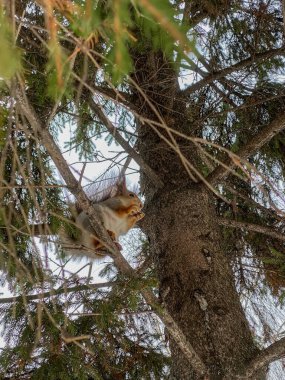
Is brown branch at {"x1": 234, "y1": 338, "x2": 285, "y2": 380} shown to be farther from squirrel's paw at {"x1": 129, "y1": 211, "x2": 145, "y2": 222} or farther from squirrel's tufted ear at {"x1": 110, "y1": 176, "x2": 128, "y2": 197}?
squirrel's tufted ear at {"x1": 110, "y1": 176, "x2": 128, "y2": 197}

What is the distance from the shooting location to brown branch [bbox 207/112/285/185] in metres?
2.79

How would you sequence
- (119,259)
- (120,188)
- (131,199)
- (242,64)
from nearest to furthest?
1. (119,259)
2. (242,64)
3. (131,199)
4. (120,188)

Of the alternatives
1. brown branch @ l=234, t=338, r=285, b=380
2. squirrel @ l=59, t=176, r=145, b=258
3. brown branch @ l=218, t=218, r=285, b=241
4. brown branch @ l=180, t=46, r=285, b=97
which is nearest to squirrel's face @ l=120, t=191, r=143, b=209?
squirrel @ l=59, t=176, r=145, b=258

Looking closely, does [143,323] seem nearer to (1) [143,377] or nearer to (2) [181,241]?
(1) [143,377]

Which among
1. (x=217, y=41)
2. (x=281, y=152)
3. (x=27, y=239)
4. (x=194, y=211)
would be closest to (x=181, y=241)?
(x=194, y=211)

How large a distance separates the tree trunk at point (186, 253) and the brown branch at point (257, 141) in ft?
0.65

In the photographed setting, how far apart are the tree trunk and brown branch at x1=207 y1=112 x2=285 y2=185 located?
0.65 feet

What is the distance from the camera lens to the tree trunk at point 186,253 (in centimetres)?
255

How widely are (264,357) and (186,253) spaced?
26.9 inches

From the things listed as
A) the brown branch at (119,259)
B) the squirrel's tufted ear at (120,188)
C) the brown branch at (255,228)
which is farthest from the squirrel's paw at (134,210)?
the brown branch at (119,259)

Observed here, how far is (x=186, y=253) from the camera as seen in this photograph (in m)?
2.86

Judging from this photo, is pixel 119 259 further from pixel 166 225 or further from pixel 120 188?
pixel 120 188

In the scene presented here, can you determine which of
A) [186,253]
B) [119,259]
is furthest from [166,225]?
[119,259]

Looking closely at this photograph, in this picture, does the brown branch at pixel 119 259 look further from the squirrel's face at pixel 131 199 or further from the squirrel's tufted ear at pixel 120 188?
the squirrel's tufted ear at pixel 120 188
